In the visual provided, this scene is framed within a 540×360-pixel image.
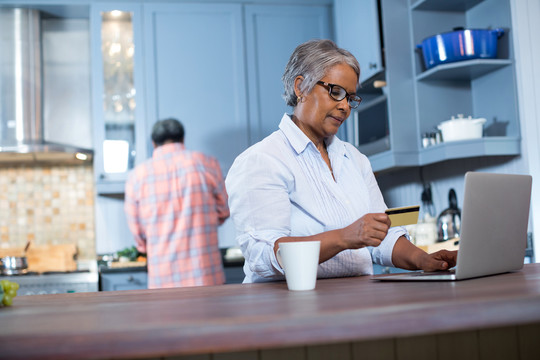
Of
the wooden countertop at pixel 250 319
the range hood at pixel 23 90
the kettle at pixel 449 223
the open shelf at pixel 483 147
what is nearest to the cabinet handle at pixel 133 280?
the range hood at pixel 23 90

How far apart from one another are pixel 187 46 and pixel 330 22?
0.97 m

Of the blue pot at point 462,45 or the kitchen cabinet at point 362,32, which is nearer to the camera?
the blue pot at point 462,45

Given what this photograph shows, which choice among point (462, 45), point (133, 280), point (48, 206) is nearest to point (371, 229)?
point (462, 45)

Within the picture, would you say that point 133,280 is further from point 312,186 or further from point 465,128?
point 312,186

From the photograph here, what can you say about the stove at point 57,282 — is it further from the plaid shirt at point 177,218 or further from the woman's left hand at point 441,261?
the woman's left hand at point 441,261

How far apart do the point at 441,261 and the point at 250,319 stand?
0.81m

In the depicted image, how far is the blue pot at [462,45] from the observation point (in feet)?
8.63

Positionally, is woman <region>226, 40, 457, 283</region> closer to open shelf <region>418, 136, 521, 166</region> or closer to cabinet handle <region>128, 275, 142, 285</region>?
open shelf <region>418, 136, 521, 166</region>

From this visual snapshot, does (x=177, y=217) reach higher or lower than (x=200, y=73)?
lower

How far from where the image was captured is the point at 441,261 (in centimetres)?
146

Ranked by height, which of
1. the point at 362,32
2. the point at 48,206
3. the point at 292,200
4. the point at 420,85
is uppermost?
the point at 362,32

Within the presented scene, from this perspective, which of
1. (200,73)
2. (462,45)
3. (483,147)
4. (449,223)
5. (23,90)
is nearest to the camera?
(483,147)

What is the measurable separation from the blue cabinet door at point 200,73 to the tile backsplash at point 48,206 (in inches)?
27.2

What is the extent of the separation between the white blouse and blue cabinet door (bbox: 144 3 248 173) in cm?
220
